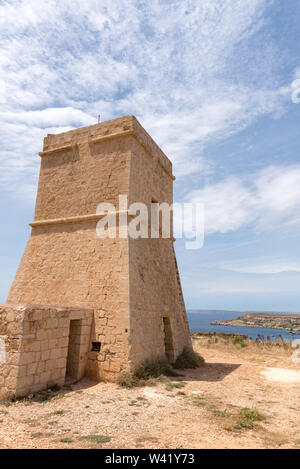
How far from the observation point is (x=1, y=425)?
14.8ft

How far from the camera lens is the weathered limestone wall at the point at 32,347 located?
19.2 ft

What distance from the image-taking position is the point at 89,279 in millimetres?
8492

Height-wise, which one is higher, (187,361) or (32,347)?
(32,347)

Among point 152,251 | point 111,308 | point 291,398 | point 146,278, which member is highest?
point 152,251

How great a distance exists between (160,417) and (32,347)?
2975 mm

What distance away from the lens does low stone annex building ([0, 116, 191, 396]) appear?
6.35 metres

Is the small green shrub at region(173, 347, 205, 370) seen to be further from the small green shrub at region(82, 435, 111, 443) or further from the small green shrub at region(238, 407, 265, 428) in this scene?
the small green shrub at region(82, 435, 111, 443)

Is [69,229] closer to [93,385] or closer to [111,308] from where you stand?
[111,308]

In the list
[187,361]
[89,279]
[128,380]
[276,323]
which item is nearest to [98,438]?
[128,380]

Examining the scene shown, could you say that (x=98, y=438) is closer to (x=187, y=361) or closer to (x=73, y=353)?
(x=73, y=353)

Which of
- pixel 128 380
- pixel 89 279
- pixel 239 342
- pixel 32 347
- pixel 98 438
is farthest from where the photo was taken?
pixel 239 342

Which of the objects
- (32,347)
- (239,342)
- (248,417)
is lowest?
(248,417)
